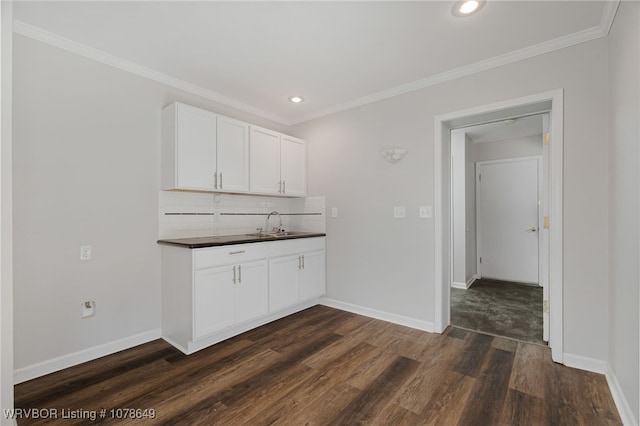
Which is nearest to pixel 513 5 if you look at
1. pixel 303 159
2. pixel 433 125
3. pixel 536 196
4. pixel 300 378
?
pixel 433 125

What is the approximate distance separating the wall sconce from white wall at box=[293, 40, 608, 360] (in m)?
0.07

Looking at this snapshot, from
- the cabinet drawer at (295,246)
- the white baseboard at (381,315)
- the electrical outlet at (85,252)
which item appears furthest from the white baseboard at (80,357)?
the white baseboard at (381,315)

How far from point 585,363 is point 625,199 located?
1.34 meters

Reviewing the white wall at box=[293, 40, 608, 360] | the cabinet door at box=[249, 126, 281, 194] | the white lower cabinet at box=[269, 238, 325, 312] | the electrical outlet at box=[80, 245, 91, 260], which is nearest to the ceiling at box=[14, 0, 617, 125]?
the white wall at box=[293, 40, 608, 360]

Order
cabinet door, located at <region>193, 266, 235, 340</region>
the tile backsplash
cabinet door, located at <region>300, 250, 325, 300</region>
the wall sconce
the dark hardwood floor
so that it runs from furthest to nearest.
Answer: cabinet door, located at <region>300, 250, 325, 300</region>, the wall sconce, the tile backsplash, cabinet door, located at <region>193, 266, 235, 340</region>, the dark hardwood floor

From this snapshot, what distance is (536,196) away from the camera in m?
4.86

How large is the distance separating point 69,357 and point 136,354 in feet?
1.51

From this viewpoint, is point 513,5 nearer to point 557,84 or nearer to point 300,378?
point 557,84

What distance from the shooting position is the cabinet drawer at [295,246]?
321 cm

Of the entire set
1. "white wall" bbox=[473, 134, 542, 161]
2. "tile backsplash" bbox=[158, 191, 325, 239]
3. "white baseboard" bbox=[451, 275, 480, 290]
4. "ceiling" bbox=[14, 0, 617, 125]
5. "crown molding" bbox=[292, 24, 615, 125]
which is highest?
"ceiling" bbox=[14, 0, 617, 125]

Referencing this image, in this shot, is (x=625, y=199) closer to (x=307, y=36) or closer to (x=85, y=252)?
(x=307, y=36)

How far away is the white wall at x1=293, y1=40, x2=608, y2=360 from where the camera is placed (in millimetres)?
2207

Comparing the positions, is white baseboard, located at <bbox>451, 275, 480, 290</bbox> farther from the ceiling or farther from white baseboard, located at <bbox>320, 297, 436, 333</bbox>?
the ceiling

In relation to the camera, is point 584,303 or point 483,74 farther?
point 483,74
